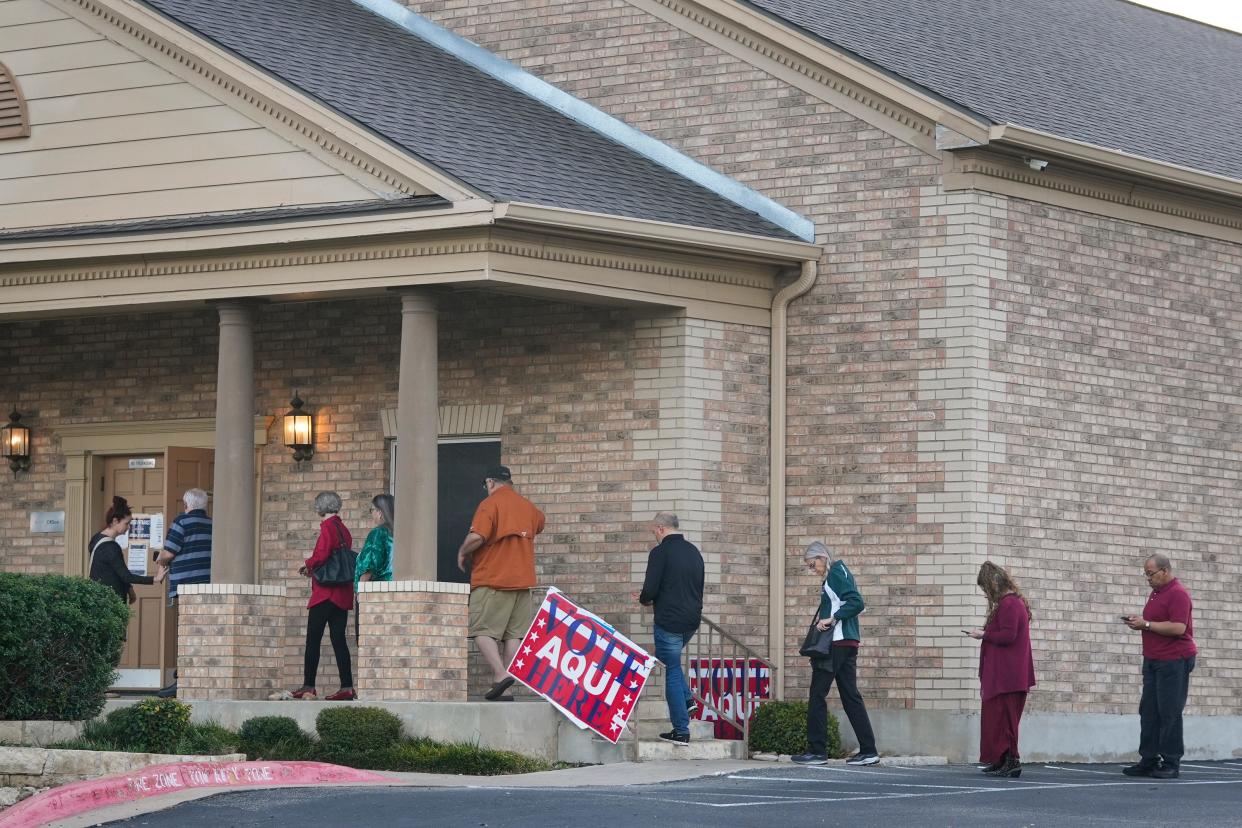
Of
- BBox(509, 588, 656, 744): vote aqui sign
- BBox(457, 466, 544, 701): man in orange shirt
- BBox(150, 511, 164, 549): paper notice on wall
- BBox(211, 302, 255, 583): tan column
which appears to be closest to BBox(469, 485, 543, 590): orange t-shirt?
BBox(457, 466, 544, 701): man in orange shirt

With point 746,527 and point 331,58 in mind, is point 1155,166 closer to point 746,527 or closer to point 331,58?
point 746,527

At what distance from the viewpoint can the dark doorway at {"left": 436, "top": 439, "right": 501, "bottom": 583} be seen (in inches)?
669

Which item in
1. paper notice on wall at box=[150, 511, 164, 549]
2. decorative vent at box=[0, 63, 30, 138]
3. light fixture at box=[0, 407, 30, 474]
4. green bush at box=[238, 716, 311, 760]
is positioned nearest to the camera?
green bush at box=[238, 716, 311, 760]

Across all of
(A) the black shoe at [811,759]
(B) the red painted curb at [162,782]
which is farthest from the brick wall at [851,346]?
(B) the red painted curb at [162,782]

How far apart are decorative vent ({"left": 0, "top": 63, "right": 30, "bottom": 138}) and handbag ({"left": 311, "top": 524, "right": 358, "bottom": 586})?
4495mm

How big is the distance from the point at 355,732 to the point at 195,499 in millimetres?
3350

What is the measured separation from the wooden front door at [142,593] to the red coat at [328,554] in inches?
109

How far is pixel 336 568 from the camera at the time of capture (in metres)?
15.8

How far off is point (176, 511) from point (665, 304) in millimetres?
4978

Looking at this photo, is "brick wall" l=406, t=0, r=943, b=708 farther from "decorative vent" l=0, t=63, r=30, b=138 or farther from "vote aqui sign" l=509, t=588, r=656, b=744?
"decorative vent" l=0, t=63, r=30, b=138

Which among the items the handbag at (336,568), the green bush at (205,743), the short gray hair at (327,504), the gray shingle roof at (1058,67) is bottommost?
the green bush at (205,743)

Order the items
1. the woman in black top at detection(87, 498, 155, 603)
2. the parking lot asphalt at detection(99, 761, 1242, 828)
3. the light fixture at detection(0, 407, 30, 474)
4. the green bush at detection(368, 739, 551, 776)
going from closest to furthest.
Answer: the parking lot asphalt at detection(99, 761, 1242, 828) → the green bush at detection(368, 739, 551, 776) → the woman in black top at detection(87, 498, 155, 603) → the light fixture at detection(0, 407, 30, 474)

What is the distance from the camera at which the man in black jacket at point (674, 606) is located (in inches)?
582

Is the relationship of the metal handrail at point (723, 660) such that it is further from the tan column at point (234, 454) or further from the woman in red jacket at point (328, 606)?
the tan column at point (234, 454)
